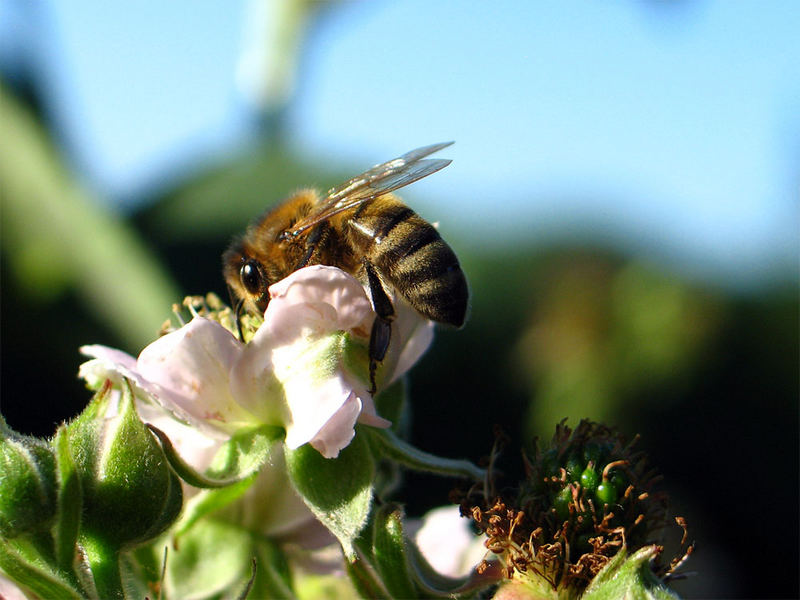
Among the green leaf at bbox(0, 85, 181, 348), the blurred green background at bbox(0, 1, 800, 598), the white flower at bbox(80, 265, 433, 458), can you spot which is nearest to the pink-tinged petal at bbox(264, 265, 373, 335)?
the white flower at bbox(80, 265, 433, 458)

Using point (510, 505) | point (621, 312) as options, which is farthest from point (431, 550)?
point (621, 312)

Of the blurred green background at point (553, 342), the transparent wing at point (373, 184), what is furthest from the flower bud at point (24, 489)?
the blurred green background at point (553, 342)

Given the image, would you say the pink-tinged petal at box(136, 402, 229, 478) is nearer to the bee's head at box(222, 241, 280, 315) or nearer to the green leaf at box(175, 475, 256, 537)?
the green leaf at box(175, 475, 256, 537)

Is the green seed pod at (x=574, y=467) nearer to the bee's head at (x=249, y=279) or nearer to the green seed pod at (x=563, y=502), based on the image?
the green seed pod at (x=563, y=502)

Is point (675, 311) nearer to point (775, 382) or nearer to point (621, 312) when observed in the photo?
point (621, 312)

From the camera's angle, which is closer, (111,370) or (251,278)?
(111,370)

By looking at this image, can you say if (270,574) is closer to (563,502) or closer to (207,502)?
(207,502)

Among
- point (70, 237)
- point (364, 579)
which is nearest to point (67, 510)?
point (364, 579)
